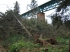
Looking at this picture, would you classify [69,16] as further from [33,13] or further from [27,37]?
[33,13]

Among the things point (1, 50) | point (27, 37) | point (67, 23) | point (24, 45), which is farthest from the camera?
point (27, 37)

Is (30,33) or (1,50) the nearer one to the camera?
(1,50)

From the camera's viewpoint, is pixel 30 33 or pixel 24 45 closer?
pixel 24 45

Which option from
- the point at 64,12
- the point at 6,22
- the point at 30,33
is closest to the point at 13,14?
the point at 6,22

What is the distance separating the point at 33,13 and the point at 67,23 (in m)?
29.1

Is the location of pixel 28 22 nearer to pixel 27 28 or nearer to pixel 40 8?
pixel 27 28

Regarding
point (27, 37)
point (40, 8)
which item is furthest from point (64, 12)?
point (40, 8)

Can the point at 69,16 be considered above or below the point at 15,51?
above

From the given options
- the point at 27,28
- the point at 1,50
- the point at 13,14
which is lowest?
the point at 1,50

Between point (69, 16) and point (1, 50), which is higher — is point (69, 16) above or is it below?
Answer: above

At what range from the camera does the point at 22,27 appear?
24.1 metres

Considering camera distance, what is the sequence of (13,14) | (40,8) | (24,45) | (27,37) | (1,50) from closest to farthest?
1. (24,45)
2. (1,50)
3. (27,37)
4. (13,14)
5. (40,8)

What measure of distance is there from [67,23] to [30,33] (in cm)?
1089

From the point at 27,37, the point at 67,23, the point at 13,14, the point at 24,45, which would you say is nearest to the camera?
the point at 67,23
